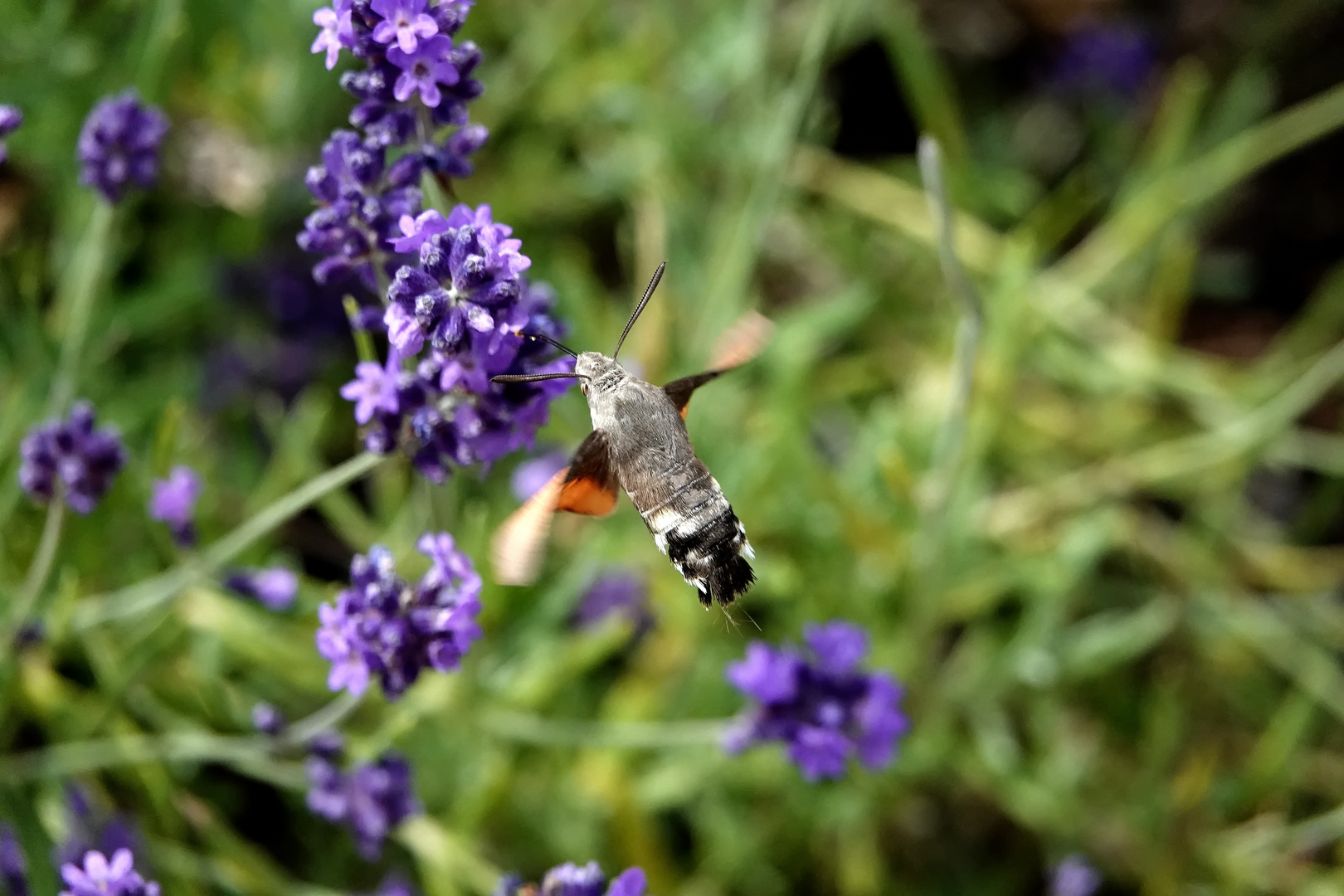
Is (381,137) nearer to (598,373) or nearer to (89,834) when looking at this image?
(598,373)

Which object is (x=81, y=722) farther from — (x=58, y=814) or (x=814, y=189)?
(x=814, y=189)

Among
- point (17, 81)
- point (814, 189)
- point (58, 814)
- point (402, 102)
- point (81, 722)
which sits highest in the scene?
point (814, 189)

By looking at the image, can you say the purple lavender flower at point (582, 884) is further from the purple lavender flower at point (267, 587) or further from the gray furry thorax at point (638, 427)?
the purple lavender flower at point (267, 587)

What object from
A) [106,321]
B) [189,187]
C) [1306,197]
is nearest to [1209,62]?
[1306,197]

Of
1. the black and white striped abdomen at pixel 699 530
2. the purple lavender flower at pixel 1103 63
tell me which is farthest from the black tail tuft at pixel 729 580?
the purple lavender flower at pixel 1103 63

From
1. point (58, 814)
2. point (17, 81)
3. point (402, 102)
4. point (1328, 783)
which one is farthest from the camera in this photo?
point (1328, 783)

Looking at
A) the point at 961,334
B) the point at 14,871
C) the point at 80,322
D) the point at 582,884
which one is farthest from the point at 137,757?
the point at 961,334

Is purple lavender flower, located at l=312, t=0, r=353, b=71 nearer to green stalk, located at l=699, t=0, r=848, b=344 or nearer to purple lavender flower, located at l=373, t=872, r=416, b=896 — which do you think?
green stalk, located at l=699, t=0, r=848, b=344

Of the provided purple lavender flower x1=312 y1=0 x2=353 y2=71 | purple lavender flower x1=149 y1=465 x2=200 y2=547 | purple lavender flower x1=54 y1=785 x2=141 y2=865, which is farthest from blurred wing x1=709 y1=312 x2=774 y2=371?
purple lavender flower x1=54 y1=785 x2=141 y2=865
